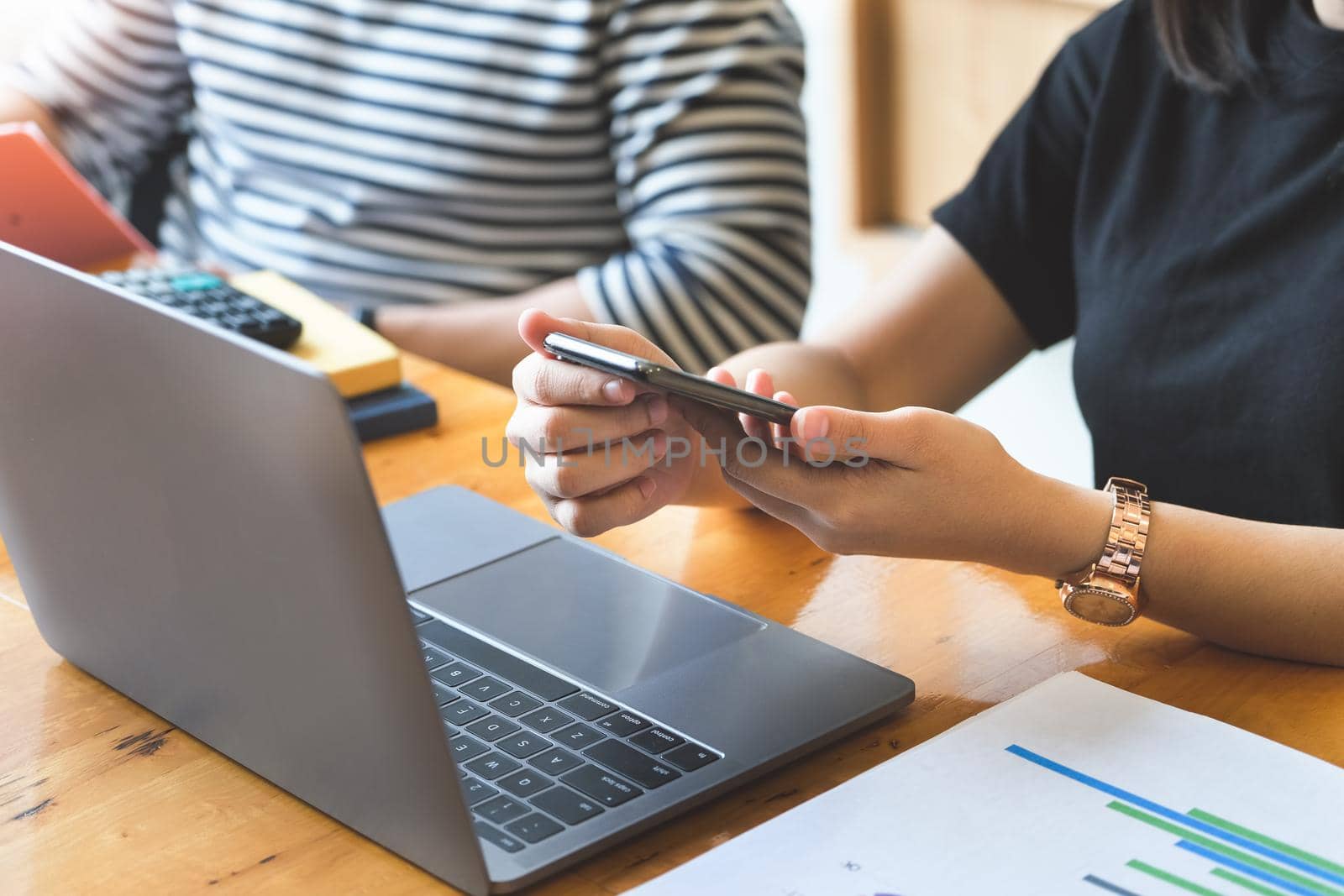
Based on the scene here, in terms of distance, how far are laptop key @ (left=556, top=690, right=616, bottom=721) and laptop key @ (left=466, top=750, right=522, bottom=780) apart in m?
0.04

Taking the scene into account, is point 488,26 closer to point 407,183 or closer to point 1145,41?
point 407,183

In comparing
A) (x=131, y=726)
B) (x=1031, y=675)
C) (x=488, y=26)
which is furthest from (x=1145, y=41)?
(x=131, y=726)

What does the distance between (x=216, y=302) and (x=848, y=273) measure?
4.89 ft

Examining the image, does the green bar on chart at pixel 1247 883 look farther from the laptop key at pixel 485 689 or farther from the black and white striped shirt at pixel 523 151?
the black and white striped shirt at pixel 523 151

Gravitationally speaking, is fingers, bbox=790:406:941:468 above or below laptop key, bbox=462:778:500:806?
above

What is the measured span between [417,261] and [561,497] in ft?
2.68

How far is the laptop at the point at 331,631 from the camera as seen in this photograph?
45cm

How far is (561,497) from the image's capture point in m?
0.66

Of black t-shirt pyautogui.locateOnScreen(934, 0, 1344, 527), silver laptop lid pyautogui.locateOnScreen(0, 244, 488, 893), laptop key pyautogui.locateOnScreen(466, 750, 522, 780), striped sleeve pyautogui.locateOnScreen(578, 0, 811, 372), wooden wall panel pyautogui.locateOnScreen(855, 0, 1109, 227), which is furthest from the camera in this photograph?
wooden wall panel pyautogui.locateOnScreen(855, 0, 1109, 227)

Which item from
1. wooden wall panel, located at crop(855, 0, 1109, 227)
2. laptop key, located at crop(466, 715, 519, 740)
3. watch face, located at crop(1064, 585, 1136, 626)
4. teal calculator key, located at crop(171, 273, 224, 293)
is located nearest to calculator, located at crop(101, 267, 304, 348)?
teal calculator key, located at crop(171, 273, 224, 293)

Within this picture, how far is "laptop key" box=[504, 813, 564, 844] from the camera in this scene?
1.66 ft

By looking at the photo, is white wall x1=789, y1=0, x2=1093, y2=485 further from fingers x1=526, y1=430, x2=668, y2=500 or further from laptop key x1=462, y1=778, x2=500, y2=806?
laptop key x1=462, y1=778, x2=500, y2=806

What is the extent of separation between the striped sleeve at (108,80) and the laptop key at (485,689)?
122cm

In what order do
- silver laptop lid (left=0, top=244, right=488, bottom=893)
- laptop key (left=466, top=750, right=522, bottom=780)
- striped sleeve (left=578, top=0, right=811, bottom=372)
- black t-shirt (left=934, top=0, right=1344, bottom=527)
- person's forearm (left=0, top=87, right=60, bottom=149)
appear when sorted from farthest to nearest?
person's forearm (left=0, top=87, right=60, bottom=149), striped sleeve (left=578, top=0, right=811, bottom=372), black t-shirt (left=934, top=0, right=1344, bottom=527), laptop key (left=466, top=750, right=522, bottom=780), silver laptop lid (left=0, top=244, right=488, bottom=893)
